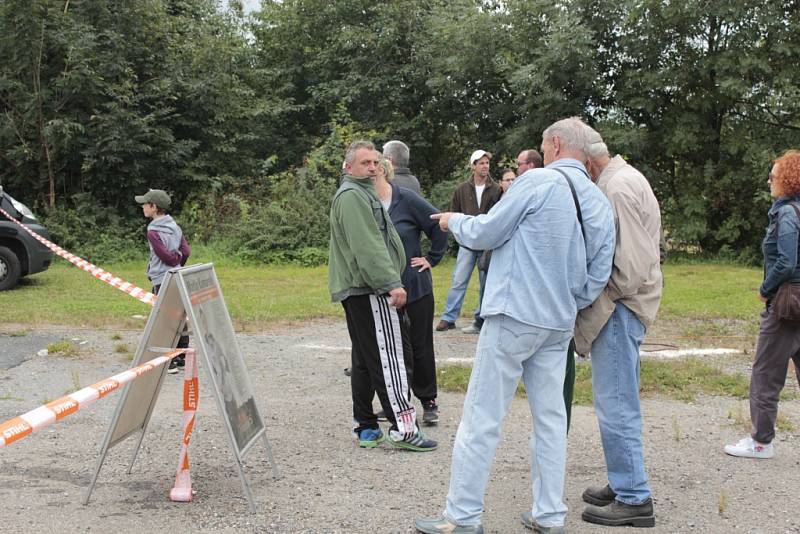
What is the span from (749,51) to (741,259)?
3.93 meters

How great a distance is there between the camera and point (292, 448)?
18.7ft

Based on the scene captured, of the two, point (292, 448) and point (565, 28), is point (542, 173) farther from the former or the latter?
Result: point (565, 28)

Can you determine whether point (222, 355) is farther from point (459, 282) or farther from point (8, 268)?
point (8, 268)

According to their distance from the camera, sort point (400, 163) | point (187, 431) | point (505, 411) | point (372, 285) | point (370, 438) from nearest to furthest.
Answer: point (505, 411) < point (187, 431) < point (372, 285) < point (370, 438) < point (400, 163)

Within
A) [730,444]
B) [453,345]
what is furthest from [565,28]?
[730,444]

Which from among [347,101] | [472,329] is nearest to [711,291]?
[472,329]

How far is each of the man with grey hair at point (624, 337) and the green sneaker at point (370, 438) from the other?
1652 millimetres

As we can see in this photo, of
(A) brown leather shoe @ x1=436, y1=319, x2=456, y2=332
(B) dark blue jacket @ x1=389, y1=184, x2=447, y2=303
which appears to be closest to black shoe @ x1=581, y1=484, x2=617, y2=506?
(B) dark blue jacket @ x1=389, y1=184, x2=447, y2=303

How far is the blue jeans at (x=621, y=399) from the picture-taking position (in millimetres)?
4336

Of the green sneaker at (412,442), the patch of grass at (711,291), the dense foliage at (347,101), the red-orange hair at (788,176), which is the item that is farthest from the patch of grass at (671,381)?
the dense foliage at (347,101)

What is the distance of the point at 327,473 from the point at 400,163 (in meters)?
2.62

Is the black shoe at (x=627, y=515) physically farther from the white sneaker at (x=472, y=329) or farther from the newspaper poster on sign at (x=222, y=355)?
the white sneaker at (x=472, y=329)

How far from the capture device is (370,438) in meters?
5.72

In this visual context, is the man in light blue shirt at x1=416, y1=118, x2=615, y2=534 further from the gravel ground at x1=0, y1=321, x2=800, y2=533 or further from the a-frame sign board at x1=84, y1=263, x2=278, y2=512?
the a-frame sign board at x1=84, y1=263, x2=278, y2=512
